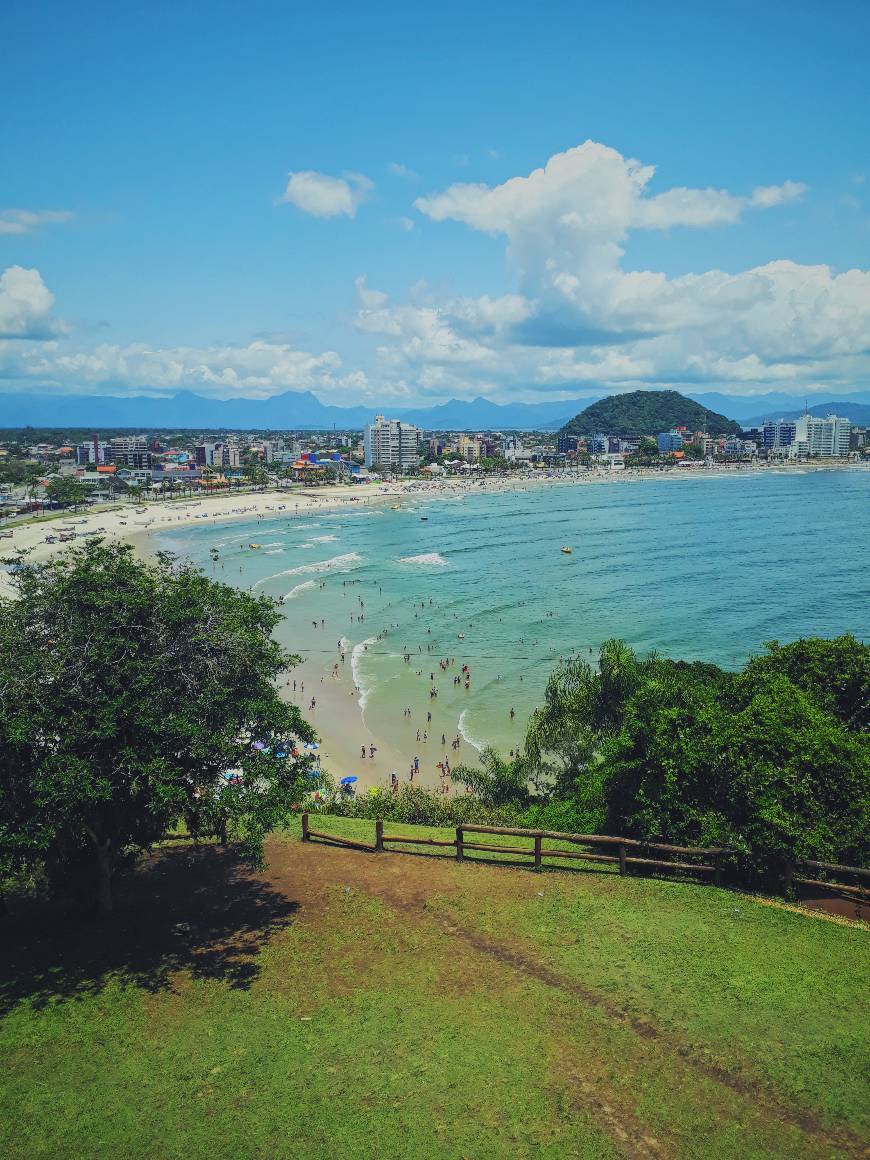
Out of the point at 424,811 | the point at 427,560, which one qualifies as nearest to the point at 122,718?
the point at 424,811

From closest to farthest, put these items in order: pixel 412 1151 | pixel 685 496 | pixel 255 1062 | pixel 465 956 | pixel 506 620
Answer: pixel 412 1151 → pixel 255 1062 → pixel 465 956 → pixel 506 620 → pixel 685 496

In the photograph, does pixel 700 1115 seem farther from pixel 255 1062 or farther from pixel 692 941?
pixel 255 1062

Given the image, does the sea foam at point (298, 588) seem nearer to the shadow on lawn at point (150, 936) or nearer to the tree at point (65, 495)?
the shadow on lawn at point (150, 936)

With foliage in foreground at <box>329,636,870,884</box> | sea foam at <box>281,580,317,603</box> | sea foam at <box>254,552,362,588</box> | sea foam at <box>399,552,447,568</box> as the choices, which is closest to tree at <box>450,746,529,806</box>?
foliage in foreground at <box>329,636,870,884</box>

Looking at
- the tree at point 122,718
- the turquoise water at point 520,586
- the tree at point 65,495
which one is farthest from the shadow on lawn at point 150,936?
the tree at point 65,495

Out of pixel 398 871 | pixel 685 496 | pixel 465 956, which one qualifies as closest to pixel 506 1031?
pixel 465 956
